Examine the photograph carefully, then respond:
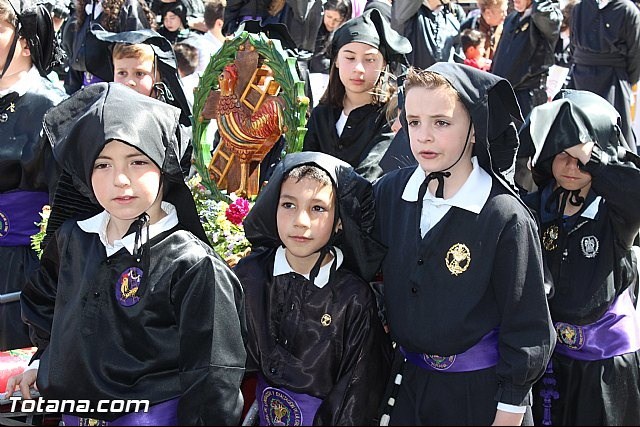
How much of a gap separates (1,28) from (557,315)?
114 inches

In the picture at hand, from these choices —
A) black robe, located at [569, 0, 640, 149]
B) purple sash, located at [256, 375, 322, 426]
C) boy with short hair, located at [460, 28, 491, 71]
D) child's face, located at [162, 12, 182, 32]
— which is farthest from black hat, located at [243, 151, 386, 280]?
boy with short hair, located at [460, 28, 491, 71]

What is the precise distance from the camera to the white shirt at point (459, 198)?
2.86 metres

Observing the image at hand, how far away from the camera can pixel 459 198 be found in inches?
113

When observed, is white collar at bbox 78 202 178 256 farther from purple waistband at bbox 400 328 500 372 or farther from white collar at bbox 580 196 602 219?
white collar at bbox 580 196 602 219

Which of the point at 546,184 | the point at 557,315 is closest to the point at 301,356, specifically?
the point at 557,315

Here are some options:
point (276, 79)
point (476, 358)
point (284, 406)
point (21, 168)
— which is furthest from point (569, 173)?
point (21, 168)

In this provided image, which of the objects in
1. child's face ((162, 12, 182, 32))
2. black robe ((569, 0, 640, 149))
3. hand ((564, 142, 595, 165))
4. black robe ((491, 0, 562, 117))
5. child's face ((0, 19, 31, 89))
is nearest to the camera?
hand ((564, 142, 595, 165))

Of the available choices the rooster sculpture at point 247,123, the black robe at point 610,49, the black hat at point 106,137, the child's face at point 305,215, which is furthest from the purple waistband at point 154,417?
the black robe at point 610,49

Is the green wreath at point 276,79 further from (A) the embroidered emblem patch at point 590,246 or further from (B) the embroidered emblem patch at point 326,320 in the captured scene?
(A) the embroidered emblem patch at point 590,246

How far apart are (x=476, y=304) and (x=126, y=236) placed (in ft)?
3.95

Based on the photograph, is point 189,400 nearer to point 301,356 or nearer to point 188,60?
point 301,356

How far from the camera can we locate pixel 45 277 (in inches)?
114

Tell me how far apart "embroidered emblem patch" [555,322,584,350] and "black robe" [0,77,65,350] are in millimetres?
→ 2411

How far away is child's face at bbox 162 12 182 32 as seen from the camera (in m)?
Result: 8.91
